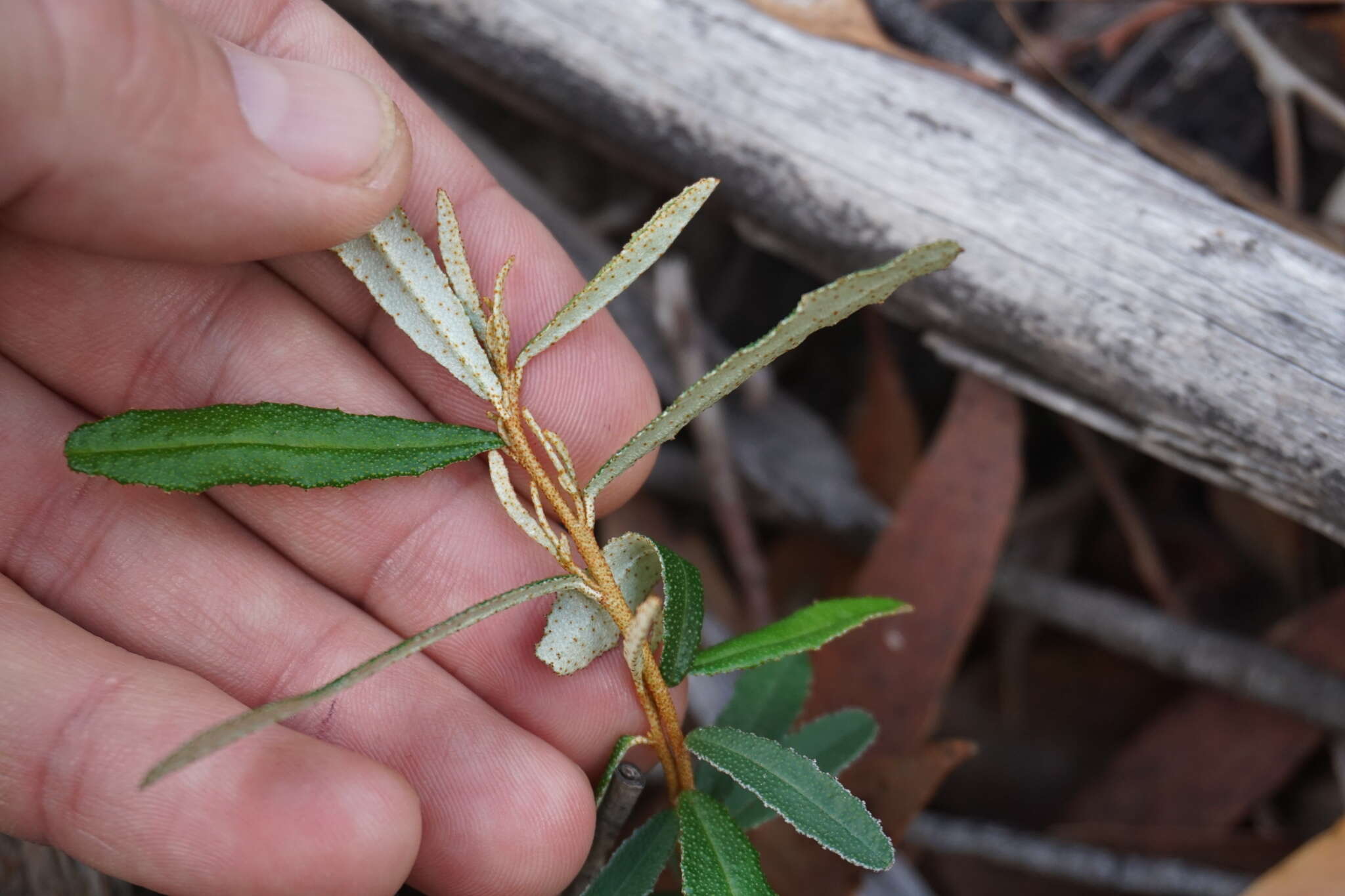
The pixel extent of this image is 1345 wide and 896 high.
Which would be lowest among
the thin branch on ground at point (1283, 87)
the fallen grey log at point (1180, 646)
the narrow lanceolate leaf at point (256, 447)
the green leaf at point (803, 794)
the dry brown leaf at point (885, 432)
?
the fallen grey log at point (1180, 646)

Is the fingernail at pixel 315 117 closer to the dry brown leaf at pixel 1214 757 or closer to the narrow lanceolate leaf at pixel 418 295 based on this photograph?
the narrow lanceolate leaf at pixel 418 295

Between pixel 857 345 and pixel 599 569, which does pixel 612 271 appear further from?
pixel 857 345

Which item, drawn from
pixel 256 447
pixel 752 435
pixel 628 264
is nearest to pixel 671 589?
pixel 628 264

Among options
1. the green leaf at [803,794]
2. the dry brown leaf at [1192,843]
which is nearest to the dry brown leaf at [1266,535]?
the dry brown leaf at [1192,843]

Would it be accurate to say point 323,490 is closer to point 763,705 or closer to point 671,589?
point 671,589

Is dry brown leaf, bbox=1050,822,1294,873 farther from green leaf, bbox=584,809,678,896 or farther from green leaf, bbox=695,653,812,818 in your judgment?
green leaf, bbox=584,809,678,896

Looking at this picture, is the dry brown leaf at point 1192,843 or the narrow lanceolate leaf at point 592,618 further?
the dry brown leaf at point 1192,843

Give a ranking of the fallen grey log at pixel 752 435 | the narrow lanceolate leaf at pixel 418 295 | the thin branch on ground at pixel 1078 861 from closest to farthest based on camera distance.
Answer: the narrow lanceolate leaf at pixel 418 295, the thin branch on ground at pixel 1078 861, the fallen grey log at pixel 752 435
